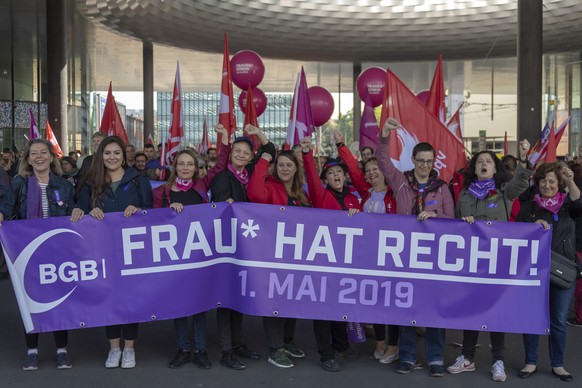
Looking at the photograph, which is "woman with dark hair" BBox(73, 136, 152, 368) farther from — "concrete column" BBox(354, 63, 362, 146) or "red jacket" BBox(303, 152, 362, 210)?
"concrete column" BBox(354, 63, 362, 146)

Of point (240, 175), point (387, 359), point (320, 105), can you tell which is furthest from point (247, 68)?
point (387, 359)

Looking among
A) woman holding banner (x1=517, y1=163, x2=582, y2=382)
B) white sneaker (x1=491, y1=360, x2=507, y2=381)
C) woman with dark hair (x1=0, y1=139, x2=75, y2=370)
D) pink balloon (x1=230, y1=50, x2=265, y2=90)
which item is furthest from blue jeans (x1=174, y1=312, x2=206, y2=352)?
pink balloon (x1=230, y1=50, x2=265, y2=90)

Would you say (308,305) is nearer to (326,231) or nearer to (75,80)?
(326,231)

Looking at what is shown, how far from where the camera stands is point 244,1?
2219cm

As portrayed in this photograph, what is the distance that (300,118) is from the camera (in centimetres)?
865

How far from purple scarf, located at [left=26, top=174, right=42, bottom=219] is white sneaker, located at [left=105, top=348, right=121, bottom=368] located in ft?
4.11

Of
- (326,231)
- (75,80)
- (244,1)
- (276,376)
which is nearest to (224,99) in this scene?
(326,231)

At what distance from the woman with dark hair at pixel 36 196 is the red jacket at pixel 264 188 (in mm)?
1519

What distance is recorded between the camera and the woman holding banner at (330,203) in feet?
18.0

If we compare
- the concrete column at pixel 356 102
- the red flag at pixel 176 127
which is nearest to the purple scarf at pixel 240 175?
the red flag at pixel 176 127

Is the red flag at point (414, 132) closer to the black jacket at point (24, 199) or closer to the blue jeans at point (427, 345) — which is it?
the blue jeans at point (427, 345)

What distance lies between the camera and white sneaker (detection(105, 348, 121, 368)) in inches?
214

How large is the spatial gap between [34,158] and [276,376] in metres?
2.58

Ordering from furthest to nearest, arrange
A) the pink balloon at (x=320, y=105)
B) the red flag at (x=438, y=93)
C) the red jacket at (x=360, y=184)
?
1. the pink balloon at (x=320, y=105)
2. the red flag at (x=438, y=93)
3. the red jacket at (x=360, y=184)
